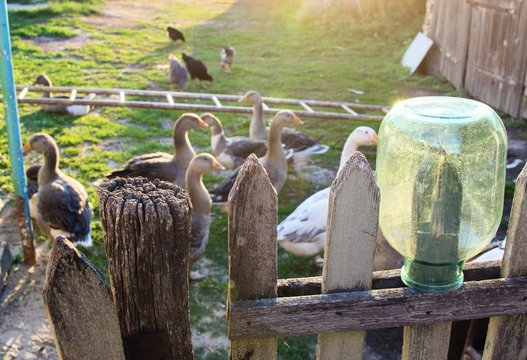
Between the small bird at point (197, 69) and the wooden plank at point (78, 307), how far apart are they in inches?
413

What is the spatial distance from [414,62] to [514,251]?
464 inches

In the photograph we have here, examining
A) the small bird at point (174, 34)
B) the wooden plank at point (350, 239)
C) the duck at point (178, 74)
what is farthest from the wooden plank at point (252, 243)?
the small bird at point (174, 34)

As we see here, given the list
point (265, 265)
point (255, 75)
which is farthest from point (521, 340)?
point (255, 75)

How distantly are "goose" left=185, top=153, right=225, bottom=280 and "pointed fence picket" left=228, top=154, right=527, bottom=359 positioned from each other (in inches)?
119

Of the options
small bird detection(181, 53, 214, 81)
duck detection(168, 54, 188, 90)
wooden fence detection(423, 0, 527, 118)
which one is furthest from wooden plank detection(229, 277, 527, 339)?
small bird detection(181, 53, 214, 81)

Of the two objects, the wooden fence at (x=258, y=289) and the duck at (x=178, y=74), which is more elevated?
the wooden fence at (x=258, y=289)

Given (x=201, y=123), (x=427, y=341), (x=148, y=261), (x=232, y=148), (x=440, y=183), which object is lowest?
(x=232, y=148)

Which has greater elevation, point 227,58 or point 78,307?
point 78,307

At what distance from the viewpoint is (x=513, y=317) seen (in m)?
2.23

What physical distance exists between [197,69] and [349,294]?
33.8 feet

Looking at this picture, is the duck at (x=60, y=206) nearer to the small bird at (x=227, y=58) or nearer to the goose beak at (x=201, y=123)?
the goose beak at (x=201, y=123)

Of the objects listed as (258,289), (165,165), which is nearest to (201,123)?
(165,165)

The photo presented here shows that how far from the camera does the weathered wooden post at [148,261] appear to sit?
1.70 metres

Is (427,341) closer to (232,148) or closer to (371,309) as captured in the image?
(371,309)
